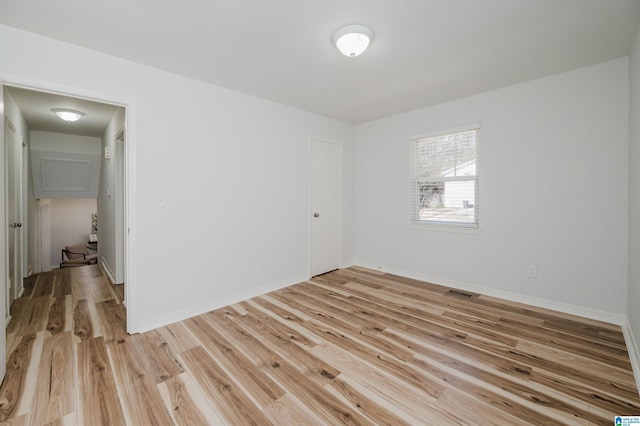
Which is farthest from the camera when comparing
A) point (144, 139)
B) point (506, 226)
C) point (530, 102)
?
point (506, 226)

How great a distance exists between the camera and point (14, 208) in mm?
3348

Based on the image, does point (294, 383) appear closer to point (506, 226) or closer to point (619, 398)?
point (619, 398)

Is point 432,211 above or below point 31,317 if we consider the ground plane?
above

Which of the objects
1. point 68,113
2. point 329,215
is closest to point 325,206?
point 329,215

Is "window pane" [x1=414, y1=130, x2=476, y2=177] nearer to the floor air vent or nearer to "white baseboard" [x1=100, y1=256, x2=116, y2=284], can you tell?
the floor air vent

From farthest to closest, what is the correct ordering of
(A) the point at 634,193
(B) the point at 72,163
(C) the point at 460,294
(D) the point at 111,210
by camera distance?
(B) the point at 72,163 < (D) the point at 111,210 < (C) the point at 460,294 < (A) the point at 634,193

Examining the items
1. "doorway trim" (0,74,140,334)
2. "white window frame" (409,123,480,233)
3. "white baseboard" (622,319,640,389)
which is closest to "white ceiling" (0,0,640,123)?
"doorway trim" (0,74,140,334)

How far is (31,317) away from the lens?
2.89 metres

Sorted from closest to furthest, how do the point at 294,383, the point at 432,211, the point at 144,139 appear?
1. the point at 294,383
2. the point at 144,139
3. the point at 432,211

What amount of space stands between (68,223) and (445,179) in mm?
9832

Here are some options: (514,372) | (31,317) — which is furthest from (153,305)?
(514,372)

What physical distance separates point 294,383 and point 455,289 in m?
2.68

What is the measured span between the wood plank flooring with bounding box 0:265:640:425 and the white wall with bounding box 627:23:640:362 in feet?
1.15

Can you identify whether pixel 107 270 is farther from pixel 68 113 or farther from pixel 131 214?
pixel 131 214
